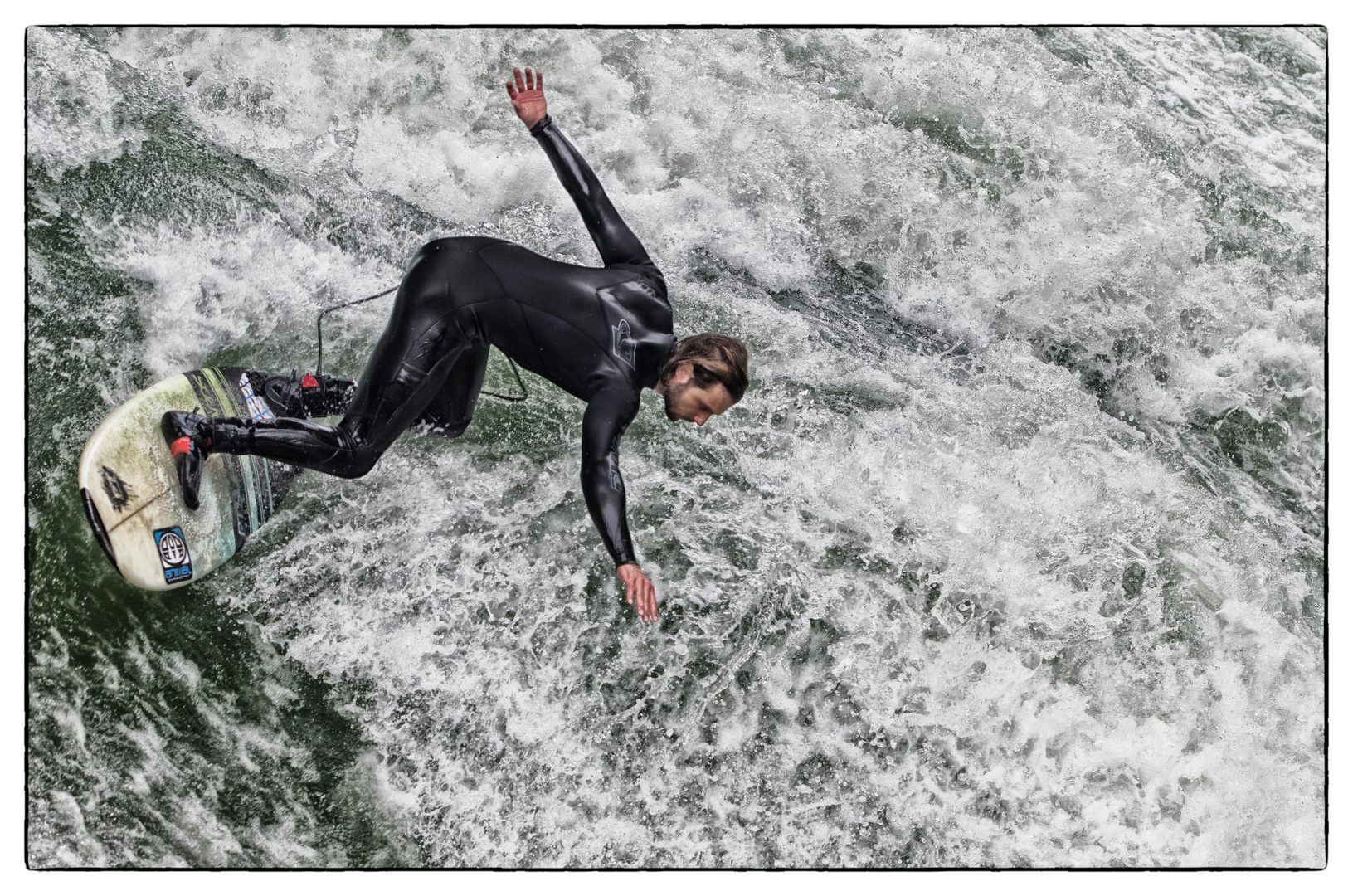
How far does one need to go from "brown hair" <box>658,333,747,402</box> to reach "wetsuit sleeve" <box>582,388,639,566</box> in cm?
19

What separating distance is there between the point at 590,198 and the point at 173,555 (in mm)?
1360

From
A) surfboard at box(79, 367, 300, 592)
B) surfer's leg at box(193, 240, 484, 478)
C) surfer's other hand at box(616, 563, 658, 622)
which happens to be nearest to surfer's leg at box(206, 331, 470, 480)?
surfer's leg at box(193, 240, 484, 478)

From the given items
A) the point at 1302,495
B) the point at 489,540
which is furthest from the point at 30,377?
the point at 1302,495

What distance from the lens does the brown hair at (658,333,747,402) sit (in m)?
2.11

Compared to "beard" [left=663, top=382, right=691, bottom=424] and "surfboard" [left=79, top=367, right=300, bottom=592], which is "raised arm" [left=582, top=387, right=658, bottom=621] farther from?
"surfboard" [left=79, top=367, right=300, bottom=592]

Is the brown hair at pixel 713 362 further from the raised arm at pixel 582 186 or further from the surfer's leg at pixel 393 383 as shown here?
the surfer's leg at pixel 393 383

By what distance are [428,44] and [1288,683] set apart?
2787mm

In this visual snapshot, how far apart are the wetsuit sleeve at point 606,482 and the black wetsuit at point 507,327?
0.32 feet

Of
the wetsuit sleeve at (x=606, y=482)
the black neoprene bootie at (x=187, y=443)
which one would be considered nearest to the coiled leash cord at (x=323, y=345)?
the black neoprene bootie at (x=187, y=443)

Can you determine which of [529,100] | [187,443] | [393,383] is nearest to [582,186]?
[529,100]

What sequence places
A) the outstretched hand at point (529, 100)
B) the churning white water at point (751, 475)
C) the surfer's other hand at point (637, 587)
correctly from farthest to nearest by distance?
1. the churning white water at point (751, 475)
2. the outstretched hand at point (529, 100)
3. the surfer's other hand at point (637, 587)

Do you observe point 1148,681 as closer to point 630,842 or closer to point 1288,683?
point 1288,683

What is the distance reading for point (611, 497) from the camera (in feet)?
6.69

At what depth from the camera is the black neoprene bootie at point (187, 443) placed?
7.41ft
